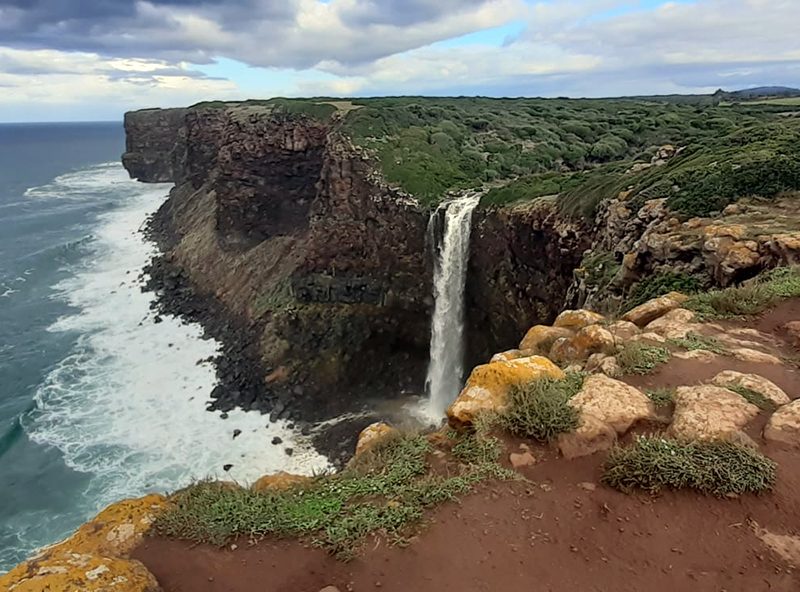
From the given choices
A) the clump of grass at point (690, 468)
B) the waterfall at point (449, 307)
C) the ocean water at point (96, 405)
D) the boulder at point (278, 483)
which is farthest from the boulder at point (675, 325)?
the waterfall at point (449, 307)

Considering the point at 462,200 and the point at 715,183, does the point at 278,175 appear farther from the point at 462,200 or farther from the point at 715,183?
the point at 715,183

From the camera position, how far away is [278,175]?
47438mm

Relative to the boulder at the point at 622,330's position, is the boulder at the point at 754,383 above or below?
above

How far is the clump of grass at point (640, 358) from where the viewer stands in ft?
29.8

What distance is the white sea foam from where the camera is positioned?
26084 mm

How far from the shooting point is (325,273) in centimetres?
3834

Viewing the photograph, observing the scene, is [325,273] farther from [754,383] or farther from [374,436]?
[754,383]

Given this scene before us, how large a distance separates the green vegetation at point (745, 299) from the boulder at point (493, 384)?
177 inches

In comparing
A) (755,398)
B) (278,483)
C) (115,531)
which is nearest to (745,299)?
(755,398)

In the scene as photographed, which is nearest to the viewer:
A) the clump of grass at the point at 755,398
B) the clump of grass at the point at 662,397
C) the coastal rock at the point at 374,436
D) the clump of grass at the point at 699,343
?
the clump of grass at the point at 755,398

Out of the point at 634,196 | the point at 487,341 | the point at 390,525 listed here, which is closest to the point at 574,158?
the point at 487,341

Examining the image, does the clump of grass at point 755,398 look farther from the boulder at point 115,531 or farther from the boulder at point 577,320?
the boulder at point 115,531

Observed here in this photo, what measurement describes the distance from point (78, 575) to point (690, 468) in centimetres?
695

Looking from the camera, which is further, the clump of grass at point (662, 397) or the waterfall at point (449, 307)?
the waterfall at point (449, 307)
